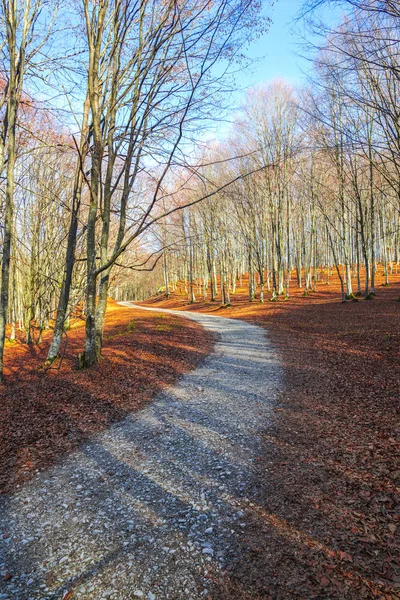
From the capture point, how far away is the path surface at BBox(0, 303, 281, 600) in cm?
243

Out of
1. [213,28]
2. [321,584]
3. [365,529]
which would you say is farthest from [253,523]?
[213,28]

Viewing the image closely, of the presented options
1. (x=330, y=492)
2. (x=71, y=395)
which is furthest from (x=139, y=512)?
(x=71, y=395)

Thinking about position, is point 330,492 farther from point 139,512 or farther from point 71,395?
point 71,395

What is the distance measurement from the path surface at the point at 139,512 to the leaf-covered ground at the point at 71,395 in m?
0.41

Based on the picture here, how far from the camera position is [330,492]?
331 cm

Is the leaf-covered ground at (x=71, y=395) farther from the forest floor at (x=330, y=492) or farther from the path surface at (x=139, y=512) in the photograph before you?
the forest floor at (x=330, y=492)

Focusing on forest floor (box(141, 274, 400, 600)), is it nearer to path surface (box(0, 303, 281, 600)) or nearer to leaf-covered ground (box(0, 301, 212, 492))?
path surface (box(0, 303, 281, 600))

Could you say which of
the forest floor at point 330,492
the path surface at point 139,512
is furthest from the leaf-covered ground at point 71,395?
the forest floor at point 330,492

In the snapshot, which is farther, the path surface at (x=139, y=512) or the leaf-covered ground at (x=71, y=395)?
the leaf-covered ground at (x=71, y=395)

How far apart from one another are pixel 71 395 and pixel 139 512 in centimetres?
382

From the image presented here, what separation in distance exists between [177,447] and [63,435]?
1791mm

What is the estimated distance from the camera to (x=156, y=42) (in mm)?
7062

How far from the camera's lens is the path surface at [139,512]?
2.43m

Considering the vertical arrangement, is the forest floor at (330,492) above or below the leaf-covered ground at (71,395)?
below
